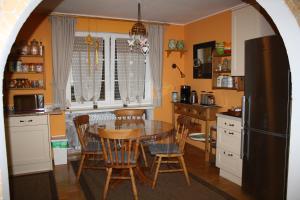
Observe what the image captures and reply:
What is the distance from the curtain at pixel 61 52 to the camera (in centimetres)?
427

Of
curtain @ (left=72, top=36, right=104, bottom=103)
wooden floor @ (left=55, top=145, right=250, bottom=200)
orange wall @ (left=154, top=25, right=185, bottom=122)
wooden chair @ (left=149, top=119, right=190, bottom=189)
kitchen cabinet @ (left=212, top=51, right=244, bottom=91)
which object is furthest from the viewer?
orange wall @ (left=154, top=25, right=185, bottom=122)

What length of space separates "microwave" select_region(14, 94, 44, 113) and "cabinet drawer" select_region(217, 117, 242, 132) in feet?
9.26

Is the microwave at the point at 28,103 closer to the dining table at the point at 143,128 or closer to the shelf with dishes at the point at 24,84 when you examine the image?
the shelf with dishes at the point at 24,84

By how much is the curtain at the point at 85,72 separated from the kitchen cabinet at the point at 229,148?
2346mm

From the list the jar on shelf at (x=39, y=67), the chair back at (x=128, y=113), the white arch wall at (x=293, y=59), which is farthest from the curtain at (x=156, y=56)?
the white arch wall at (x=293, y=59)

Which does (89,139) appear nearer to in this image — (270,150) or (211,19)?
(270,150)

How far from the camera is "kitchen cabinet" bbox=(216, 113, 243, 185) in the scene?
3.32 m

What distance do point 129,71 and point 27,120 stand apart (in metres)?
2.05

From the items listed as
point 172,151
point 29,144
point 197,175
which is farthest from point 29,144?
point 197,175

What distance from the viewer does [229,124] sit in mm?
3449

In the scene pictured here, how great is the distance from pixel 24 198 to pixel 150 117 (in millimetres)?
2839

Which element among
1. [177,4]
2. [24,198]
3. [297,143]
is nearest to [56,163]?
[24,198]

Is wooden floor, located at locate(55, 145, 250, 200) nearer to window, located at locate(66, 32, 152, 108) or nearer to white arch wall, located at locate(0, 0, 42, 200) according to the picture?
window, located at locate(66, 32, 152, 108)

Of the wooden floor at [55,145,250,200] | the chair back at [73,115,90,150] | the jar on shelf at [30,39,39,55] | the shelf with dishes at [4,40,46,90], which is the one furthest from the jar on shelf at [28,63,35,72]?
the wooden floor at [55,145,250,200]
